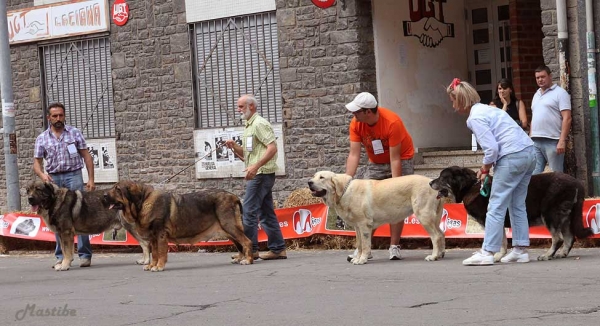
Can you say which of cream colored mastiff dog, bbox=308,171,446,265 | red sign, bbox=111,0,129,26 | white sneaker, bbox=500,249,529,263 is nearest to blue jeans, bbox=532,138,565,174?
cream colored mastiff dog, bbox=308,171,446,265

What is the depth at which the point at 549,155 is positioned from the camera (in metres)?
14.5

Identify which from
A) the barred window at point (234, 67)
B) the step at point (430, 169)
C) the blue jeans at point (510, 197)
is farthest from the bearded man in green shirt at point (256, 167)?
the barred window at point (234, 67)

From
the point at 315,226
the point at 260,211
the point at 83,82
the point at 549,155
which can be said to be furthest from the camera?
the point at 83,82

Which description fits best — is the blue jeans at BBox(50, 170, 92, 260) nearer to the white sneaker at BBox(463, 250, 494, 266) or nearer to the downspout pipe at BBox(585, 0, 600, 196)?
the white sneaker at BBox(463, 250, 494, 266)

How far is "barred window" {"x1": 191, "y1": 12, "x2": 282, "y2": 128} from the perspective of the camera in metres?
19.5

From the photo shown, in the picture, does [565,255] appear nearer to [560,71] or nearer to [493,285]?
[493,285]

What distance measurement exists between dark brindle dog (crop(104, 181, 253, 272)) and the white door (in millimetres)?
8001

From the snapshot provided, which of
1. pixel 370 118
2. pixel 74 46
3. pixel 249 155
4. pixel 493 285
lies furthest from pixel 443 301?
pixel 74 46

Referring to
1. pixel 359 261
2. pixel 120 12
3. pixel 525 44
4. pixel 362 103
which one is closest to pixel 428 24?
pixel 525 44

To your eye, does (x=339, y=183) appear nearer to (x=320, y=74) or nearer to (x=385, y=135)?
(x=385, y=135)

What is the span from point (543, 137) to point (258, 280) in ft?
15.6

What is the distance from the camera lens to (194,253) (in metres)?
16.4

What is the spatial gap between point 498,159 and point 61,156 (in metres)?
5.91

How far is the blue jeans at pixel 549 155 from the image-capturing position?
1446 centimetres
